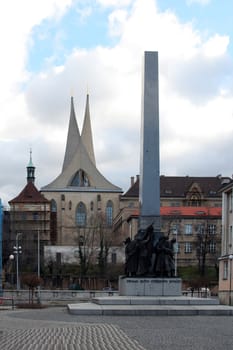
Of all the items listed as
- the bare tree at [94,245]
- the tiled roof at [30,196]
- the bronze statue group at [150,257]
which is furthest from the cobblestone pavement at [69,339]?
the tiled roof at [30,196]

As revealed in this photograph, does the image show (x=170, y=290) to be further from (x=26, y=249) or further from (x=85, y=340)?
(x=26, y=249)

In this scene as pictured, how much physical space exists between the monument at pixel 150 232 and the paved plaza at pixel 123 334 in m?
6.59

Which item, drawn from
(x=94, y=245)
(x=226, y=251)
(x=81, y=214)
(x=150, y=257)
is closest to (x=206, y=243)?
(x=94, y=245)

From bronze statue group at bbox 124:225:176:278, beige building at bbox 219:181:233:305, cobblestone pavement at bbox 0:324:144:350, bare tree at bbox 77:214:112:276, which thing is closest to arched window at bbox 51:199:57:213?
bare tree at bbox 77:214:112:276

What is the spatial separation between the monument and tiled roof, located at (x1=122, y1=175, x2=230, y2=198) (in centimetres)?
9614

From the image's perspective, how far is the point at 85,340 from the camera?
17.2 m

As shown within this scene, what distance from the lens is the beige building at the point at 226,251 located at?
56.1 metres

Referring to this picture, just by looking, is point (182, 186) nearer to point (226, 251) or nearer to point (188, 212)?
point (188, 212)

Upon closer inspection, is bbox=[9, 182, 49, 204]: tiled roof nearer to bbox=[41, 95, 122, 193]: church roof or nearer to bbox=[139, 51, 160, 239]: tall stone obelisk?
bbox=[41, 95, 122, 193]: church roof

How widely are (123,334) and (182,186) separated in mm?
115333

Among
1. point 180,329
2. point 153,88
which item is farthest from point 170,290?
point 180,329

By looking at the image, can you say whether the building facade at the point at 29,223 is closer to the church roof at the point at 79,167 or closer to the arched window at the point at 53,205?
the arched window at the point at 53,205

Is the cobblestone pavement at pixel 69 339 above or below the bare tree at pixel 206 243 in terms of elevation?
above

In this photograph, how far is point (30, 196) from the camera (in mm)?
128750
